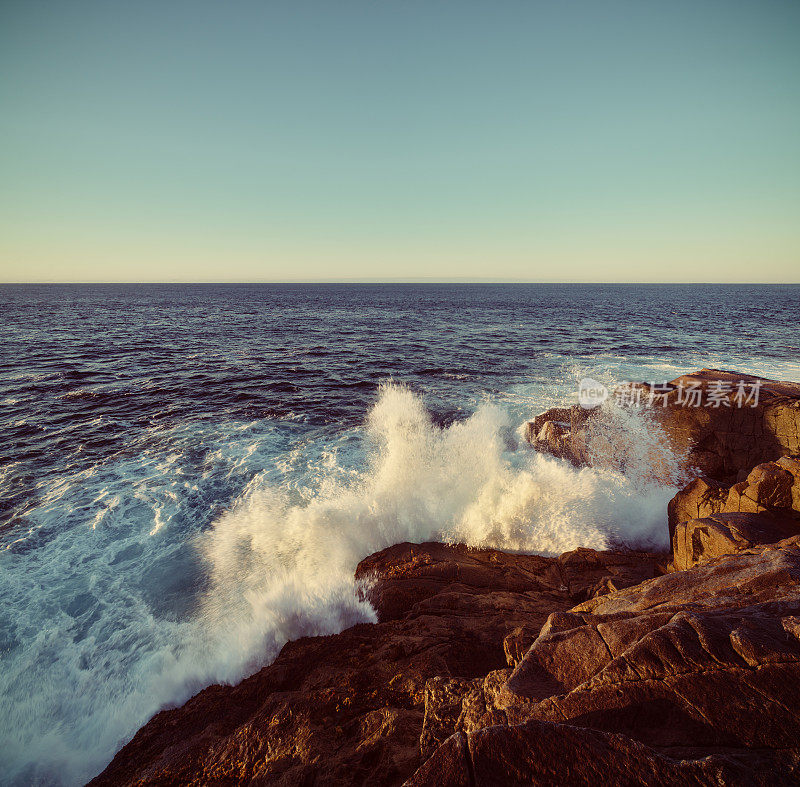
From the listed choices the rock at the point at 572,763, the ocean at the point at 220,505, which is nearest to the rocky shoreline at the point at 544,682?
the rock at the point at 572,763

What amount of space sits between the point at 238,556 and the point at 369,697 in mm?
5434

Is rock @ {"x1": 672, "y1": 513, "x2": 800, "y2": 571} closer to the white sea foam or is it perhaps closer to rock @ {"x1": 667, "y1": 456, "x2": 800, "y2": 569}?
rock @ {"x1": 667, "y1": 456, "x2": 800, "y2": 569}

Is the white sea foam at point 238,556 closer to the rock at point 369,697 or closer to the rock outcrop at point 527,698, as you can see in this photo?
the rock at point 369,697

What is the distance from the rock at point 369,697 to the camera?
3660 mm

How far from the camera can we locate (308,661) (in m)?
5.49

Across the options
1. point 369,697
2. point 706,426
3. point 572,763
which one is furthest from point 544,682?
point 706,426

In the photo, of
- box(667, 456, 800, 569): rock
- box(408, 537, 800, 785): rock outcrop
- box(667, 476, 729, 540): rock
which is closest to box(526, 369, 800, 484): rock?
box(667, 476, 729, 540): rock

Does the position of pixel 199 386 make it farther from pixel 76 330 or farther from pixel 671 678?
pixel 76 330

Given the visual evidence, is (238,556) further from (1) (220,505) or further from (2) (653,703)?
(2) (653,703)

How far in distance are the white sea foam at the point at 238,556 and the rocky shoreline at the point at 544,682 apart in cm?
85

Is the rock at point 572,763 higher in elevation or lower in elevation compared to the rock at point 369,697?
higher

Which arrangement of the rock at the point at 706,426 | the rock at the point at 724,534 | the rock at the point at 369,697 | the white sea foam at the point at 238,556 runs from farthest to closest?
the rock at the point at 706,426 → the rock at the point at 724,534 → the white sea foam at the point at 238,556 → the rock at the point at 369,697

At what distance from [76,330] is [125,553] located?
131ft

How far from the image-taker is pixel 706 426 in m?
12.0
